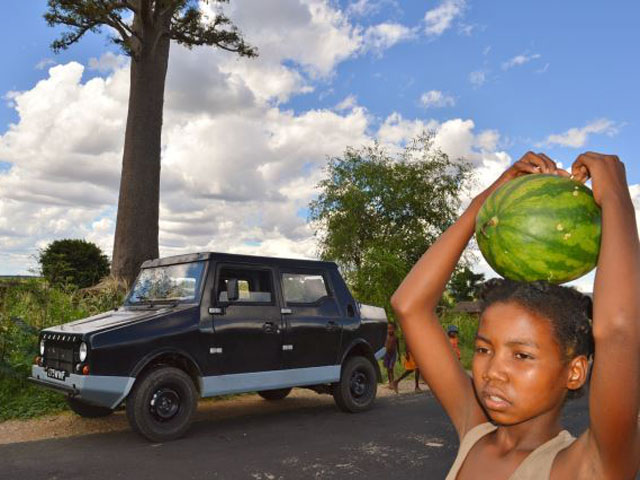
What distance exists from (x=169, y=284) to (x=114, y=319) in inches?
36.7

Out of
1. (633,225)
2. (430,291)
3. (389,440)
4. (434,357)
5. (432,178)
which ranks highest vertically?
(432,178)

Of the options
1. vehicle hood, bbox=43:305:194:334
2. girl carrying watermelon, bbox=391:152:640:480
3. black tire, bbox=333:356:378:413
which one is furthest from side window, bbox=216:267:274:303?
girl carrying watermelon, bbox=391:152:640:480

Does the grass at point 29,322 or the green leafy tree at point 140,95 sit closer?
the grass at point 29,322

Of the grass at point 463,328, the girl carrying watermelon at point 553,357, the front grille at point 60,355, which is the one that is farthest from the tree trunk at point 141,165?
the girl carrying watermelon at point 553,357

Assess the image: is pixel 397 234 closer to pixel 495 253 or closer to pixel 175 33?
pixel 175 33

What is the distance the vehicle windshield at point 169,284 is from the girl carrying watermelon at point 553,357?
627cm

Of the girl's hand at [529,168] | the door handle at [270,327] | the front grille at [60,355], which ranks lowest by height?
the front grille at [60,355]

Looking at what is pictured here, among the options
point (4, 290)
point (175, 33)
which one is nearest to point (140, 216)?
point (4, 290)

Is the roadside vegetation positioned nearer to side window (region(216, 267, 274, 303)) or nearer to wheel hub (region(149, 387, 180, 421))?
wheel hub (region(149, 387, 180, 421))

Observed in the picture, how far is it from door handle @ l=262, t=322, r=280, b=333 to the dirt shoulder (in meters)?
1.57

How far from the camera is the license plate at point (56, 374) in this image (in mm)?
7034

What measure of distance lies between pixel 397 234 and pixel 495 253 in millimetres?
27610

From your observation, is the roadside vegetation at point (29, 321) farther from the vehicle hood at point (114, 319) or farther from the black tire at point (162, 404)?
the black tire at point (162, 404)

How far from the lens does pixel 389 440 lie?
7.27 m
